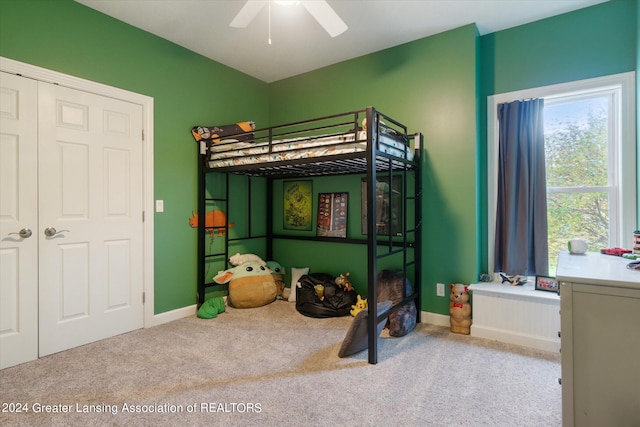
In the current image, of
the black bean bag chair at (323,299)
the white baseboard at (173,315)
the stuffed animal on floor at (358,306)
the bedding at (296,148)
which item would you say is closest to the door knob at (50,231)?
the white baseboard at (173,315)

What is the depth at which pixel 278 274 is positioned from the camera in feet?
12.9

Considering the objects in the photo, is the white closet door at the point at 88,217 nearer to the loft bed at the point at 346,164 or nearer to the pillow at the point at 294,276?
the loft bed at the point at 346,164

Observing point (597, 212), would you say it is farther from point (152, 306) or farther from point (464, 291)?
point (152, 306)

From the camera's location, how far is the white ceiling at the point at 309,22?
2.53m

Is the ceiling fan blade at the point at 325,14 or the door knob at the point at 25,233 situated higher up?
the ceiling fan blade at the point at 325,14

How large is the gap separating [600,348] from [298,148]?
2.19m

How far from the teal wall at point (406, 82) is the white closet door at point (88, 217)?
0.67 feet

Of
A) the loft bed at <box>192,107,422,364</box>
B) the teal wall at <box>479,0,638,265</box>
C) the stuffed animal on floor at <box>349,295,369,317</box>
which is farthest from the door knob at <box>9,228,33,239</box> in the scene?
the teal wall at <box>479,0,638,265</box>

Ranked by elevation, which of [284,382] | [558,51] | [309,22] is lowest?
[284,382]

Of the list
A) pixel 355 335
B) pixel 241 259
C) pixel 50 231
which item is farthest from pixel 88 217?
pixel 355 335

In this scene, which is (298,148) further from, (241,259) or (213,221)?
(241,259)

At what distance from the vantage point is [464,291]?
2.76 metres

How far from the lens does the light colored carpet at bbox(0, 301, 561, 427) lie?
5.48ft

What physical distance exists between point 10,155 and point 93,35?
1.14m
